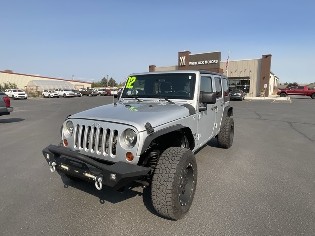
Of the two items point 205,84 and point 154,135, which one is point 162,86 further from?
point 154,135

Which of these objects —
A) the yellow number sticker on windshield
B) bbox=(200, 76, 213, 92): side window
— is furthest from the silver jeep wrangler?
the yellow number sticker on windshield

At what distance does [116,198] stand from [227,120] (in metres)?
3.76

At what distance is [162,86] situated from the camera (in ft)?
16.1

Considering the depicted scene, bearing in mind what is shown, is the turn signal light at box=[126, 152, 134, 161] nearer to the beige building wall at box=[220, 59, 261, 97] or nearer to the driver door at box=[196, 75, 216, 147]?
the driver door at box=[196, 75, 216, 147]

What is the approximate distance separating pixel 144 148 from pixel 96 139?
0.67 m

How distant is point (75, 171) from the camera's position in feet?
10.8

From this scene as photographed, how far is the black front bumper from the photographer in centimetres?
291

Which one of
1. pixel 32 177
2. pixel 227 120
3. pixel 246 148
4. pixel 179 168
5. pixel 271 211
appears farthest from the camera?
pixel 246 148

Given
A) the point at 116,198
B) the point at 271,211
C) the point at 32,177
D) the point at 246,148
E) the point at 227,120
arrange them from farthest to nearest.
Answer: the point at 246,148
the point at 227,120
the point at 32,177
the point at 116,198
the point at 271,211

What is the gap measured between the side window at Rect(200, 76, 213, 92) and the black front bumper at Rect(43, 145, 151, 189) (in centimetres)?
227

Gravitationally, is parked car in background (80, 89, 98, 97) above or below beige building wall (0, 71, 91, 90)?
below

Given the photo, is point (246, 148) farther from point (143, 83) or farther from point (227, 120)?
point (143, 83)

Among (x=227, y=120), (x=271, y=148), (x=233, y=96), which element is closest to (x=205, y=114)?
(x=227, y=120)

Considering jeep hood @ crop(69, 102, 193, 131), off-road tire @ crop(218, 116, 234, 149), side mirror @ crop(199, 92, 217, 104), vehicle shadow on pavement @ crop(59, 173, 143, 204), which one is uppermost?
side mirror @ crop(199, 92, 217, 104)
